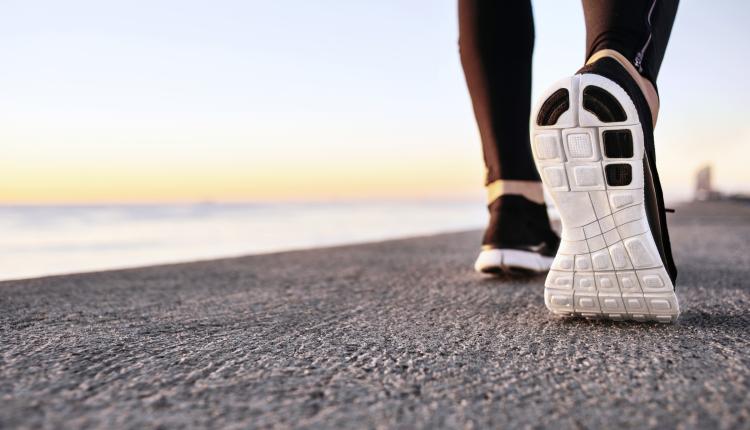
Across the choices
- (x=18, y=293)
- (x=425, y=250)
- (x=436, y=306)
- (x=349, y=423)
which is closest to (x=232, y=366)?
(x=349, y=423)

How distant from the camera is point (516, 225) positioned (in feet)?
4.86

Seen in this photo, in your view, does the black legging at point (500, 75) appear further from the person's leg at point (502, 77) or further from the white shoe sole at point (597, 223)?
the white shoe sole at point (597, 223)

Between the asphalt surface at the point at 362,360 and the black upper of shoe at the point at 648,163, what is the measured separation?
14 cm

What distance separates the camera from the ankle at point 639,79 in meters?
0.97

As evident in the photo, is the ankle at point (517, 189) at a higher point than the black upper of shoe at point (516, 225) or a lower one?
higher

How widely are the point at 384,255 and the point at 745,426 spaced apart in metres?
1.96

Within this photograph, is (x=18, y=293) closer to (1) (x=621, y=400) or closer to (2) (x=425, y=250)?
(1) (x=621, y=400)

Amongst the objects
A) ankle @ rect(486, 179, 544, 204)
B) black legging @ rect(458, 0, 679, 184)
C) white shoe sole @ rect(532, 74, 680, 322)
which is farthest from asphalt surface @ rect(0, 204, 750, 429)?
black legging @ rect(458, 0, 679, 184)

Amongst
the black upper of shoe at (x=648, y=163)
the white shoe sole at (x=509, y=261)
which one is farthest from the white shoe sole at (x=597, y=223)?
the white shoe sole at (x=509, y=261)

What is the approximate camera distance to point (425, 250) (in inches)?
106

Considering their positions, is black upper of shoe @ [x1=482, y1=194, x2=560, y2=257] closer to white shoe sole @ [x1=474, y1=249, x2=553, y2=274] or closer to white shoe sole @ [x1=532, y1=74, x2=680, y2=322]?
white shoe sole @ [x1=474, y1=249, x2=553, y2=274]

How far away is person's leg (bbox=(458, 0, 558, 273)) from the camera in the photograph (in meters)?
1.48

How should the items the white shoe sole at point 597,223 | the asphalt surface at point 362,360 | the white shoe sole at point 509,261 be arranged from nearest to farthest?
1. the asphalt surface at point 362,360
2. the white shoe sole at point 597,223
3. the white shoe sole at point 509,261

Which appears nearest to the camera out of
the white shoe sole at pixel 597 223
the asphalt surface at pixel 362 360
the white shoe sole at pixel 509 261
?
the asphalt surface at pixel 362 360
